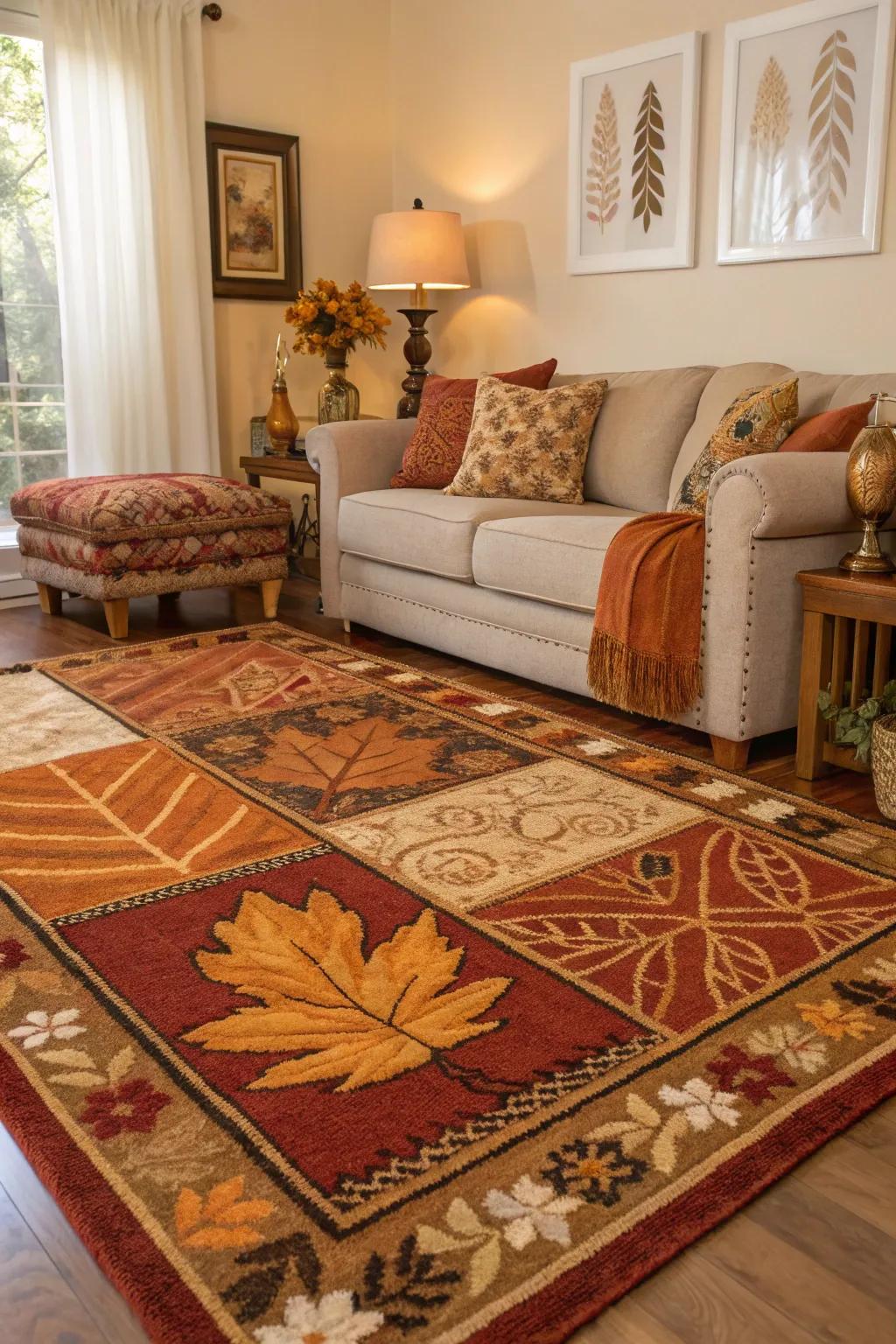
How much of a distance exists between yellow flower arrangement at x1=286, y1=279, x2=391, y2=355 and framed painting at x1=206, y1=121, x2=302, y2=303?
522 millimetres

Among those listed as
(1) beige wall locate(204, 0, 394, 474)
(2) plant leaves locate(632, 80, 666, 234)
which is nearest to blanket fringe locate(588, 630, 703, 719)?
(2) plant leaves locate(632, 80, 666, 234)

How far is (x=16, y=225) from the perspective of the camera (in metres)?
4.62

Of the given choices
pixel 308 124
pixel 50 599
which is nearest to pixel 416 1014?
pixel 50 599

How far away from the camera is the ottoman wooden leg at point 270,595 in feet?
14.3

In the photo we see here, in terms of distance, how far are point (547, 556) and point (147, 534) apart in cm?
152

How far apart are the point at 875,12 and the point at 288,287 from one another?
8.96 ft

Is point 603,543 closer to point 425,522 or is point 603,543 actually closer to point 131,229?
point 425,522

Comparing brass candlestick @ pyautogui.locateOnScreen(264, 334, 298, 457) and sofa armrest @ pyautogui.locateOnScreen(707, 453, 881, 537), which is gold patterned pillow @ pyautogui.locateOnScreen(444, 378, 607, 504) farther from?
brass candlestick @ pyautogui.locateOnScreen(264, 334, 298, 457)

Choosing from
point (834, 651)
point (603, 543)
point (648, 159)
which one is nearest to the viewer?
point (834, 651)

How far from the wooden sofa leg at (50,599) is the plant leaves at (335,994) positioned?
2.75 metres

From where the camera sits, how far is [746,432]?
9.91ft

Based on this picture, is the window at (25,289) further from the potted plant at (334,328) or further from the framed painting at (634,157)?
the framed painting at (634,157)

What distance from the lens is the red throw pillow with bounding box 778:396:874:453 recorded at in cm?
287

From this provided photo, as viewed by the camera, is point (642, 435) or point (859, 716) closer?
point (859, 716)
